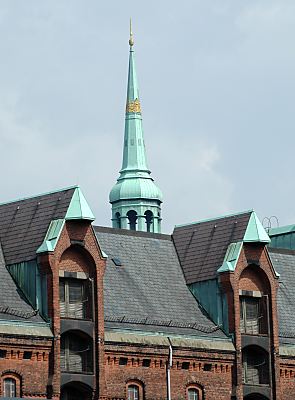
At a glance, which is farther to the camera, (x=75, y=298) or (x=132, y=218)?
(x=132, y=218)

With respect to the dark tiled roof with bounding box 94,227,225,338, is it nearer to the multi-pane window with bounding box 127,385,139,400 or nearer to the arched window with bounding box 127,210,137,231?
the multi-pane window with bounding box 127,385,139,400

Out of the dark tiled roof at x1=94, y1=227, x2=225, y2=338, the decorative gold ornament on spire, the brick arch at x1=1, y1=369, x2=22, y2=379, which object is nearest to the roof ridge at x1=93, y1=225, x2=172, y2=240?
the dark tiled roof at x1=94, y1=227, x2=225, y2=338

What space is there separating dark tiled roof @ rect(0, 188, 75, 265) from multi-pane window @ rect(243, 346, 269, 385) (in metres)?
14.4

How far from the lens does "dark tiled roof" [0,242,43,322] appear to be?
11019cm

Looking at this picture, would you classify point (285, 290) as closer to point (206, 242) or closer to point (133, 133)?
point (206, 242)

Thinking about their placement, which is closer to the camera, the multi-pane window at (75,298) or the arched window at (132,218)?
the multi-pane window at (75,298)

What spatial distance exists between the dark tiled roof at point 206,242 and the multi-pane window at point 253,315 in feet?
8.69

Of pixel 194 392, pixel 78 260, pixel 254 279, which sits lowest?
pixel 194 392

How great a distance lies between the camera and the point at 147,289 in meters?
120

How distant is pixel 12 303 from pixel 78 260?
4461 mm

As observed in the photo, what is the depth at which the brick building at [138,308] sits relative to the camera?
363 ft

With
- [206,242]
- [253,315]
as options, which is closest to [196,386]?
[253,315]

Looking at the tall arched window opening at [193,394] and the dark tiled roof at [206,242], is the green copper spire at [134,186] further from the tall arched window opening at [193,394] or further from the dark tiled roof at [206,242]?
the tall arched window opening at [193,394]

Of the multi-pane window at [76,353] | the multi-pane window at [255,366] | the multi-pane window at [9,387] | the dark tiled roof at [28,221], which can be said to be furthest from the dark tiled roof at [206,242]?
the multi-pane window at [9,387]
